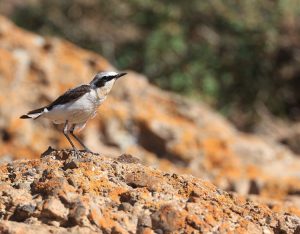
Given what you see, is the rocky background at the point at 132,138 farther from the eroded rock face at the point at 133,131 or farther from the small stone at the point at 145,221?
the small stone at the point at 145,221

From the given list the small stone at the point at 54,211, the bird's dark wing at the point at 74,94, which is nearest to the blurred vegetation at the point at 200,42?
the bird's dark wing at the point at 74,94

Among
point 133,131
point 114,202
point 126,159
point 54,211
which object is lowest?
point 54,211

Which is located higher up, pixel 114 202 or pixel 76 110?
pixel 76 110

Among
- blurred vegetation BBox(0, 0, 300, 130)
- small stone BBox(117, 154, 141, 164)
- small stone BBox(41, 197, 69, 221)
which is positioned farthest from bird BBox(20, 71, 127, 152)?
blurred vegetation BBox(0, 0, 300, 130)

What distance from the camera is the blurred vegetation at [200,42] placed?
2083cm

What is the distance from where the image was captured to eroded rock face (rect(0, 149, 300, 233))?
536cm

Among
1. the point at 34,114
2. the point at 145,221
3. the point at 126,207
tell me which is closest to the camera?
the point at 145,221

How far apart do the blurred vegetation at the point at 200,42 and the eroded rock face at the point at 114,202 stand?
13.4 metres

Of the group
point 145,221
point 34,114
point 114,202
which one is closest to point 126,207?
point 114,202

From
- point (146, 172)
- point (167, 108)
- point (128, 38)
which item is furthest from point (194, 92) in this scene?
point (146, 172)

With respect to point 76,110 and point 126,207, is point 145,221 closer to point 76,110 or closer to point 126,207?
point 126,207

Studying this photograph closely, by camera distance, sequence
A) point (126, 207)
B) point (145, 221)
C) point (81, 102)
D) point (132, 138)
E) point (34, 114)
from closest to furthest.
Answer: point (145, 221), point (126, 207), point (81, 102), point (34, 114), point (132, 138)

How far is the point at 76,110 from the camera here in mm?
7871

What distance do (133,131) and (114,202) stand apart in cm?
612
